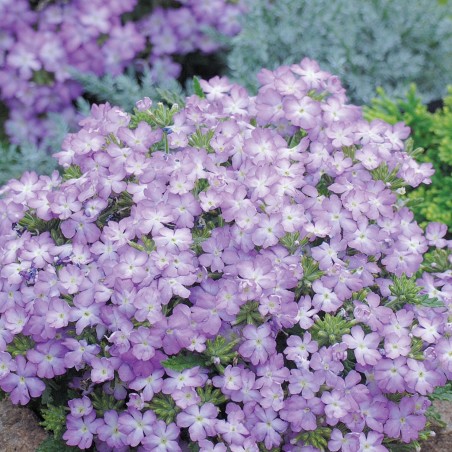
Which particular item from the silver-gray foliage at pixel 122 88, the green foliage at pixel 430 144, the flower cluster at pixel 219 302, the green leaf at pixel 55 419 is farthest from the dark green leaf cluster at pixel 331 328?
the silver-gray foliage at pixel 122 88

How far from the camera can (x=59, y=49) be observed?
119 inches

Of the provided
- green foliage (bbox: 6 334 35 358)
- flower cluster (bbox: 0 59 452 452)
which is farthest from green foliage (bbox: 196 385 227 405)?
green foliage (bbox: 6 334 35 358)

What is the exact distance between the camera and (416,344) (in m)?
1.72

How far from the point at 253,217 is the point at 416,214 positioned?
1.10m

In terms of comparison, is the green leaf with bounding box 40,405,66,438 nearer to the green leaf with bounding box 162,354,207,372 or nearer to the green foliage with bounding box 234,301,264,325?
the green leaf with bounding box 162,354,207,372

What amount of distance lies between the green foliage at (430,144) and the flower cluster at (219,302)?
67 centimetres

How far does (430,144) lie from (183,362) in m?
1.43

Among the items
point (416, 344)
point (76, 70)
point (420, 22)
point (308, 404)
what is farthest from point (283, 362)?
point (420, 22)

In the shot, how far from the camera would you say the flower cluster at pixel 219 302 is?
1649 mm

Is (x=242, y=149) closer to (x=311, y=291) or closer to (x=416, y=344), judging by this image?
(x=311, y=291)

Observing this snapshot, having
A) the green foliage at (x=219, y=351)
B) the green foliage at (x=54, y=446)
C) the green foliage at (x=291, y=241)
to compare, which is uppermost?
the green foliage at (x=291, y=241)

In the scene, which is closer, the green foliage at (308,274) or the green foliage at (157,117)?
the green foliage at (308,274)

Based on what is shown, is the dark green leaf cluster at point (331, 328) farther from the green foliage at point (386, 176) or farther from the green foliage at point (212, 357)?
the green foliage at point (386, 176)

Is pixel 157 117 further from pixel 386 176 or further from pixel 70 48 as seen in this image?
pixel 70 48
